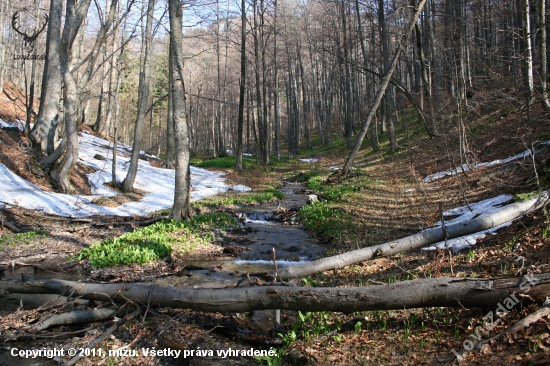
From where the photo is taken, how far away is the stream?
4.74 m

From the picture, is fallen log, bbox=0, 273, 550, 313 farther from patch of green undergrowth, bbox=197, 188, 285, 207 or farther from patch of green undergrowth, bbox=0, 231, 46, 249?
patch of green undergrowth, bbox=197, 188, 285, 207

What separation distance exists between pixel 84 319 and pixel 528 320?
5.08m

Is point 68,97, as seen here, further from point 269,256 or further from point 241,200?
point 269,256

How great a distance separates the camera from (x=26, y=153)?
1566cm

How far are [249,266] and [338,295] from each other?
424 cm

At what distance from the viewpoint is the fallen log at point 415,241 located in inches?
241

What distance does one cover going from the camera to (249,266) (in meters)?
8.42

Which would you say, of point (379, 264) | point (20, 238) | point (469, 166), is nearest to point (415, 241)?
point (379, 264)

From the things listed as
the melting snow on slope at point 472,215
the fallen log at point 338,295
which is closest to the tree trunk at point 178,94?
the fallen log at point 338,295

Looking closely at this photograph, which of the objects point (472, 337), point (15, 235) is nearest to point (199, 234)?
point (15, 235)

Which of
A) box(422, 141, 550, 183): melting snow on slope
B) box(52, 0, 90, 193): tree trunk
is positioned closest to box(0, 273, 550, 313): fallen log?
box(422, 141, 550, 183): melting snow on slope

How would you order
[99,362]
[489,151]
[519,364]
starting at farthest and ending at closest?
[489,151] → [99,362] → [519,364]

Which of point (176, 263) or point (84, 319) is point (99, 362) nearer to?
point (84, 319)

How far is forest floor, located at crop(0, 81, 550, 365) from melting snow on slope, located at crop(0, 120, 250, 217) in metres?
0.95
